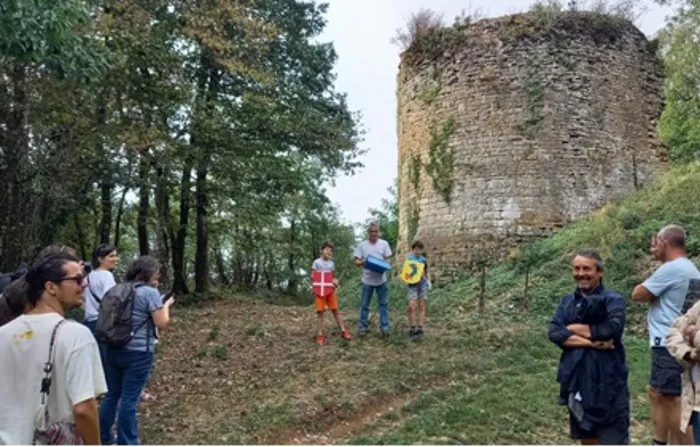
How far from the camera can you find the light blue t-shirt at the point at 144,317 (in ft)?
15.6

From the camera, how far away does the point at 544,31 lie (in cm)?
1533

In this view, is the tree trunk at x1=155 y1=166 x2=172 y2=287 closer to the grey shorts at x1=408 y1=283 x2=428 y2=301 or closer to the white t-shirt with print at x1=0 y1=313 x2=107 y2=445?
the grey shorts at x1=408 y1=283 x2=428 y2=301

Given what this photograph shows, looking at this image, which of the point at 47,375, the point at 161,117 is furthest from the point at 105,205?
the point at 47,375

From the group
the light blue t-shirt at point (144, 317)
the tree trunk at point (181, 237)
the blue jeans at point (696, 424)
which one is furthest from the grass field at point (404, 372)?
the tree trunk at point (181, 237)

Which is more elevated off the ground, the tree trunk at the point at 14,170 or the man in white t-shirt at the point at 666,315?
the tree trunk at the point at 14,170

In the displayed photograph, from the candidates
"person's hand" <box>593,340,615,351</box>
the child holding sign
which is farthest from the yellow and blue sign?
"person's hand" <box>593,340,615,351</box>

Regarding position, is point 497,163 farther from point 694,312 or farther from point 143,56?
point 694,312

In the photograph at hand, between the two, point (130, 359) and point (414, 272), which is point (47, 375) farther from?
point (414, 272)

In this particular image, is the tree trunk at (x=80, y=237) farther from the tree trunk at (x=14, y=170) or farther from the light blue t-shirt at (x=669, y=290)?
the light blue t-shirt at (x=669, y=290)

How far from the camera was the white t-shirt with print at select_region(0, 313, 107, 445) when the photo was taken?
2.55 meters

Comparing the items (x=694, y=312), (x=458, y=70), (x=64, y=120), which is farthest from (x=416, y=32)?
(x=694, y=312)

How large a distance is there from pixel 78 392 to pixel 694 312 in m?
2.93

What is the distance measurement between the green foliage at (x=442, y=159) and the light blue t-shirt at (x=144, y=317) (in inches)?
451

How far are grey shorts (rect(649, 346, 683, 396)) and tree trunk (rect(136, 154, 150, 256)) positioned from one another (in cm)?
1034
